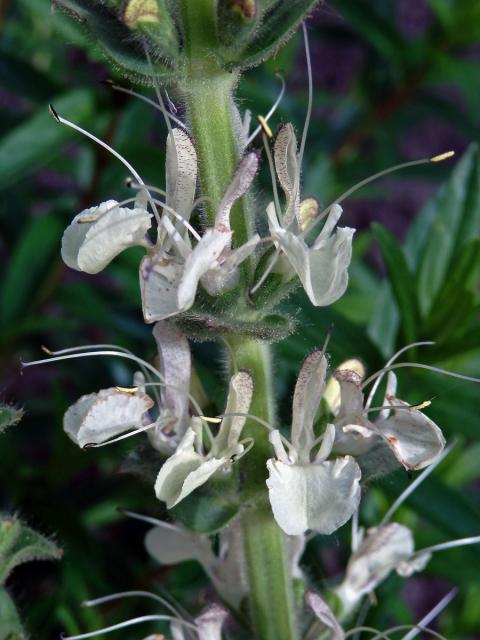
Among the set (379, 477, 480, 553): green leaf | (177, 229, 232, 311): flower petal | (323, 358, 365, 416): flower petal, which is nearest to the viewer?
(177, 229, 232, 311): flower petal

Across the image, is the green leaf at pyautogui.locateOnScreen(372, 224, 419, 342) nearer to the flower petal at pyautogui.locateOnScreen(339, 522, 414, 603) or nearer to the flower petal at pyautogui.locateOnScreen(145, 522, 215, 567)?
the flower petal at pyautogui.locateOnScreen(339, 522, 414, 603)

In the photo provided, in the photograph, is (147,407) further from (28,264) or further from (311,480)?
(28,264)

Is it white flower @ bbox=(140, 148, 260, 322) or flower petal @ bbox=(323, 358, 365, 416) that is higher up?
white flower @ bbox=(140, 148, 260, 322)

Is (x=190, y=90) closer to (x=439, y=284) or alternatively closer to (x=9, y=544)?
(x=9, y=544)

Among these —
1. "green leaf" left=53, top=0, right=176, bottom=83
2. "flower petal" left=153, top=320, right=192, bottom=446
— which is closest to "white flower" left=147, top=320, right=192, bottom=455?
"flower petal" left=153, top=320, right=192, bottom=446

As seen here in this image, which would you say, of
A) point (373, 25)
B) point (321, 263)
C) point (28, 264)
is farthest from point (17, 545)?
point (373, 25)

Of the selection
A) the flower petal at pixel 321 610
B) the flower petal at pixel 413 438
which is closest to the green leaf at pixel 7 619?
the flower petal at pixel 321 610

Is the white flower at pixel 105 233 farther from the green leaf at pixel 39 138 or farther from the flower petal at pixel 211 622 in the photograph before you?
the green leaf at pixel 39 138
